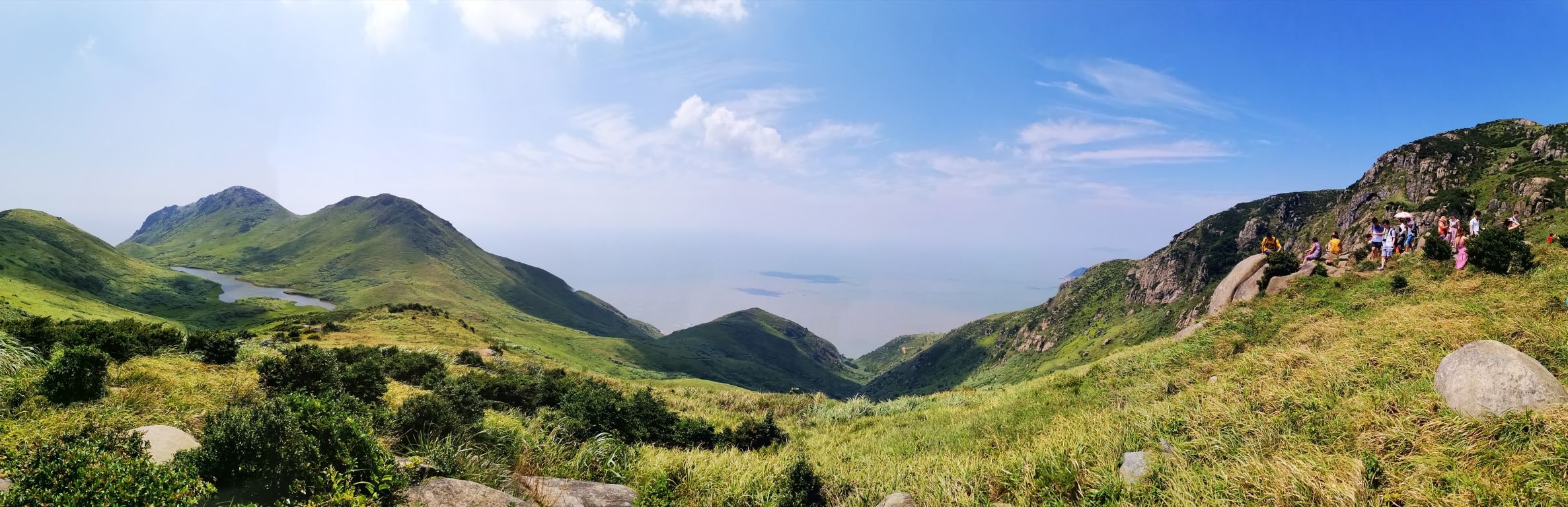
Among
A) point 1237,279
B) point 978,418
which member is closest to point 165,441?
point 978,418

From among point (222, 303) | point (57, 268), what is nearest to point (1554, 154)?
point (222, 303)

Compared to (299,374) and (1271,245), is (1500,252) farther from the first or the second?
(299,374)

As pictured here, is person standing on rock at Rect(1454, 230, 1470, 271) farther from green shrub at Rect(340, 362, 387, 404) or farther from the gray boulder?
green shrub at Rect(340, 362, 387, 404)

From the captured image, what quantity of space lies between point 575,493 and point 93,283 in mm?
200483

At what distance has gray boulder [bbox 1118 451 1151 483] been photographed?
782 centimetres

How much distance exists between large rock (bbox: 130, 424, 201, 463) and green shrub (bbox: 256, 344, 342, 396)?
390cm

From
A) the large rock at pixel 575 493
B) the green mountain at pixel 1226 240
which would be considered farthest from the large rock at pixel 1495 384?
the green mountain at pixel 1226 240

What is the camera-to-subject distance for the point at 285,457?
22.3 ft

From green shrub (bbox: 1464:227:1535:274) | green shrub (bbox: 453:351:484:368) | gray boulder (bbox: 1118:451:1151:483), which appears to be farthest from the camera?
green shrub (bbox: 453:351:484:368)

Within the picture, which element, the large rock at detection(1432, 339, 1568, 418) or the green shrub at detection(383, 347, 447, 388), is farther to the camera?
the green shrub at detection(383, 347, 447, 388)

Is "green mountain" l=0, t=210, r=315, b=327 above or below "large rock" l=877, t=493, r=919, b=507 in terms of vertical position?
above

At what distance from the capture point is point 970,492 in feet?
27.2

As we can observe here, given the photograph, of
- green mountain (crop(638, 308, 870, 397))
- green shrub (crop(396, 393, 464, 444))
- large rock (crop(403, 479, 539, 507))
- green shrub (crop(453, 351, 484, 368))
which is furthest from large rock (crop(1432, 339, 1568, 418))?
green mountain (crop(638, 308, 870, 397))

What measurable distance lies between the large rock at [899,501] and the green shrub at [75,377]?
47.2ft
